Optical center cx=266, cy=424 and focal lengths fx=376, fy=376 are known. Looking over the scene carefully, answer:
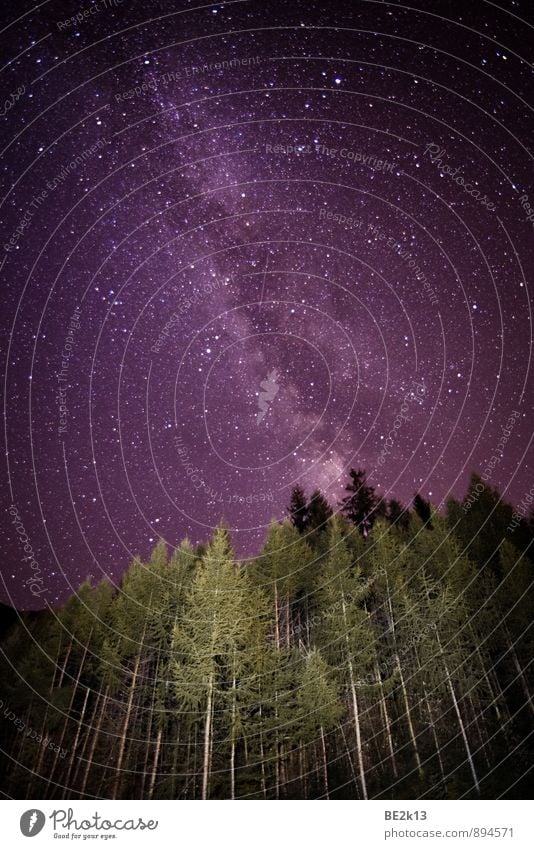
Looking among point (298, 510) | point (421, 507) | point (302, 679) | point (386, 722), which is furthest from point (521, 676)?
point (421, 507)

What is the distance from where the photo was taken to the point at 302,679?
51.1 feet

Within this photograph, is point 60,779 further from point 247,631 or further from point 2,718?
point 247,631

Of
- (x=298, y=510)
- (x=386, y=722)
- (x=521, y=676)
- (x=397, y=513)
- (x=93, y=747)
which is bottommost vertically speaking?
(x=93, y=747)

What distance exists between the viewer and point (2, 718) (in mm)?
22641

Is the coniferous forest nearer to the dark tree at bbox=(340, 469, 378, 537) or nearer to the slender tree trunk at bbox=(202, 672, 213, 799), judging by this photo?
the slender tree trunk at bbox=(202, 672, 213, 799)

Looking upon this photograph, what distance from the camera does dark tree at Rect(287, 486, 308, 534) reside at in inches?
1270

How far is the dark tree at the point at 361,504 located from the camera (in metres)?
32.0

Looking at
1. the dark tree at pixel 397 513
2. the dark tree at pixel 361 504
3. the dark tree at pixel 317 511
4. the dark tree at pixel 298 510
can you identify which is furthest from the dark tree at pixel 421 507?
the dark tree at pixel 298 510

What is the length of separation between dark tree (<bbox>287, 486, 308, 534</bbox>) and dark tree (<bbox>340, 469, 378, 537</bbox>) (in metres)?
3.38

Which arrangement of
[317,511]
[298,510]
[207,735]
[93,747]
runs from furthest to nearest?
[317,511]
[298,510]
[93,747]
[207,735]
